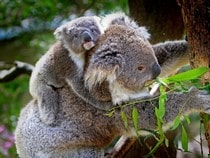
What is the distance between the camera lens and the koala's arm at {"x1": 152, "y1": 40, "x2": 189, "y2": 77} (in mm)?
2451

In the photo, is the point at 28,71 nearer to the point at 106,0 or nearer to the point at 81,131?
the point at 106,0

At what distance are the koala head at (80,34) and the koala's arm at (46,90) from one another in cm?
20

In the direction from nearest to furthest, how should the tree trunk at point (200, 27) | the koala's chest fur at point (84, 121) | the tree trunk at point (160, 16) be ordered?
the tree trunk at point (200, 27) < the koala's chest fur at point (84, 121) < the tree trunk at point (160, 16)

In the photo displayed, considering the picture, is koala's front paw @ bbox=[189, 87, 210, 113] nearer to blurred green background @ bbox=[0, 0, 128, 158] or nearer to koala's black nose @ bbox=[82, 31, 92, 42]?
koala's black nose @ bbox=[82, 31, 92, 42]

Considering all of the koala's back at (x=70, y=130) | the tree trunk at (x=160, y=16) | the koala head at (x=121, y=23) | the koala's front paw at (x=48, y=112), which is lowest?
the koala's back at (x=70, y=130)

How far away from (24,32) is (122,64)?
296cm

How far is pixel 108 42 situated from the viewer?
7.15 ft

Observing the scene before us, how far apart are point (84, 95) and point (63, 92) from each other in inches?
7.4

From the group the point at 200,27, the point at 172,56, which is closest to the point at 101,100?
the point at 172,56

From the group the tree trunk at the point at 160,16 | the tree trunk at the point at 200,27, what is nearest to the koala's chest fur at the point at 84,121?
the tree trunk at the point at 200,27

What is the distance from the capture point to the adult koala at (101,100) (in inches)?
85.0

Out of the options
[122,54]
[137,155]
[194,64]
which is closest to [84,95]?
[122,54]

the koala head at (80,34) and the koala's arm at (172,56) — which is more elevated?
the koala head at (80,34)

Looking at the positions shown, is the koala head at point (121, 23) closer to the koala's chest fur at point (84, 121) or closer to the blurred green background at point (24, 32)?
the koala's chest fur at point (84, 121)
